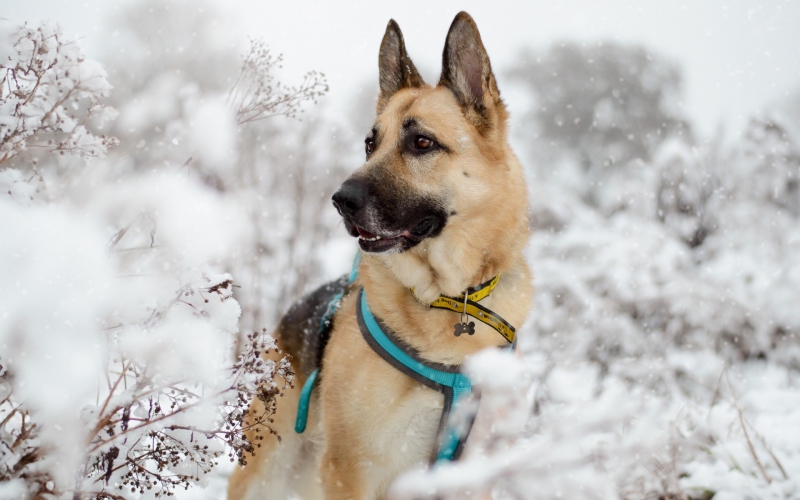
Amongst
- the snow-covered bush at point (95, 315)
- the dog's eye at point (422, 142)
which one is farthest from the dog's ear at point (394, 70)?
→ the snow-covered bush at point (95, 315)

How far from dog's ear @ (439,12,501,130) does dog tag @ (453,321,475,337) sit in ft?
2.86

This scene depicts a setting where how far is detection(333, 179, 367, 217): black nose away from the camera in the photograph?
203 centimetres


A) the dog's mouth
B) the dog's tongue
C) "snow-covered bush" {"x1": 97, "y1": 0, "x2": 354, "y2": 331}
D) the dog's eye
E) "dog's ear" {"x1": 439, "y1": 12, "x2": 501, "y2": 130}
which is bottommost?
the dog's mouth

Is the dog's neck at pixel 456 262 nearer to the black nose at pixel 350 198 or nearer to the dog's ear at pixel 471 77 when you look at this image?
the black nose at pixel 350 198

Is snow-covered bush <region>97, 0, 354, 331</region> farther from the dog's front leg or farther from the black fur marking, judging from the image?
the dog's front leg

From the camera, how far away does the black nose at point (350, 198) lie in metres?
2.03

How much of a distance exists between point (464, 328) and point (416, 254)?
383 mm

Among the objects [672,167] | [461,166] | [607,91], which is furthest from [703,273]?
[607,91]

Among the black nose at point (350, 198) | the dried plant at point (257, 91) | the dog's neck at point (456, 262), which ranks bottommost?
the dog's neck at point (456, 262)

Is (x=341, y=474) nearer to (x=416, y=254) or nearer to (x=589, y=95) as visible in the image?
(x=416, y=254)

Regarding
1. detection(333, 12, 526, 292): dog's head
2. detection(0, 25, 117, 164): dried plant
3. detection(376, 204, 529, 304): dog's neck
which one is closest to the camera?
detection(0, 25, 117, 164): dried plant

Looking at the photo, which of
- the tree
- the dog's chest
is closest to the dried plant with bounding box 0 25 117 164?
the dog's chest

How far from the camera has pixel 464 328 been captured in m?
2.09

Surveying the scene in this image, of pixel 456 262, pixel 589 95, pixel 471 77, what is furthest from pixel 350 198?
pixel 589 95
